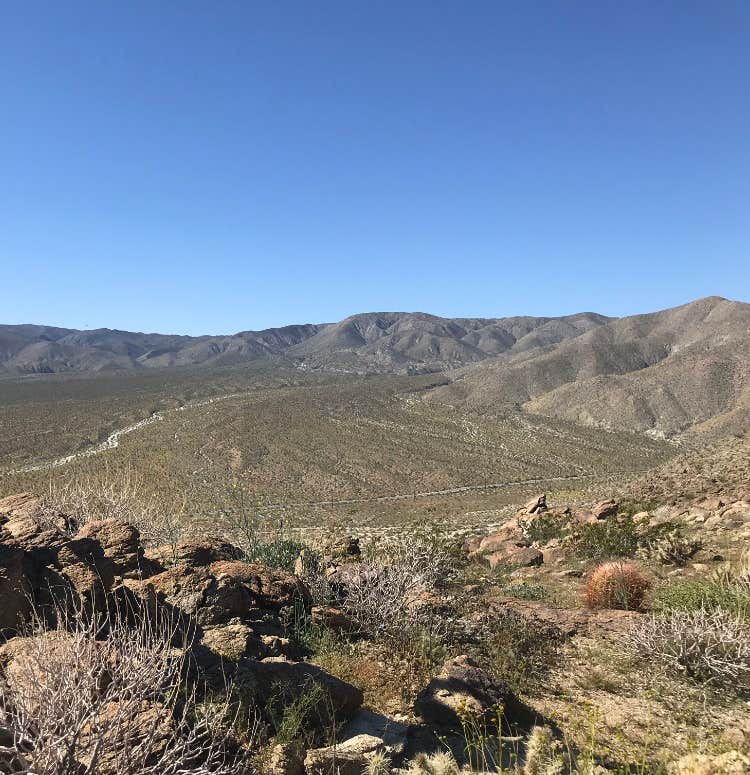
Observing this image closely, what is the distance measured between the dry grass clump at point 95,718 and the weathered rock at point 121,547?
6.61ft

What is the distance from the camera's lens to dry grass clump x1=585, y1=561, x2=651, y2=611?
7.11 m

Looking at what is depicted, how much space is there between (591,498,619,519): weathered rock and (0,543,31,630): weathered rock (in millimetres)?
13798

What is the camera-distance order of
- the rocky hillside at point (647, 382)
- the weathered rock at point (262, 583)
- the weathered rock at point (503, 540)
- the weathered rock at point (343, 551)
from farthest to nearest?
1. the rocky hillside at point (647, 382)
2. the weathered rock at point (503, 540)
3. the weathered rock at point (343, 551)
4. the weathered rock at point (262, 583)

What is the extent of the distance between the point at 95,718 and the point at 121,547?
3.21 m

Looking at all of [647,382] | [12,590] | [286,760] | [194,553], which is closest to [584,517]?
[194,553]

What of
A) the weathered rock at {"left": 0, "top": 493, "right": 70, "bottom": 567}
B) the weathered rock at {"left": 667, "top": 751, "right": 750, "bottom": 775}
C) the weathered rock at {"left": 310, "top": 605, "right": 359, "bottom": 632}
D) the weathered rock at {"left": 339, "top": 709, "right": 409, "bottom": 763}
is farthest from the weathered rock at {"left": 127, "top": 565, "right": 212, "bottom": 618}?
the weathered rock at {"left": 667, "top": 751, "right": 750, "bottom": 775}

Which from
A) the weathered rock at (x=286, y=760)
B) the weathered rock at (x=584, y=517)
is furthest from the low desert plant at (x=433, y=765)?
the weathered rock at (x=584, y=517)

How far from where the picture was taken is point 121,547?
5613mm

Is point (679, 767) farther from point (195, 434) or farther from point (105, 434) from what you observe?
point (105, 434)

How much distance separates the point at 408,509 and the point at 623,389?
44773 millimetres

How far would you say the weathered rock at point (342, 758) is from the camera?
3.21 meters

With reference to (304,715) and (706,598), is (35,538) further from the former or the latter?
(706,598)

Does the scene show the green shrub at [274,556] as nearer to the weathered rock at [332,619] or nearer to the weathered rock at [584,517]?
the weathered rock at [332,619]

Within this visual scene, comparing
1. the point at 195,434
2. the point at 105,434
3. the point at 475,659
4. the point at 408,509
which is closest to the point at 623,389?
the point at 408,509
